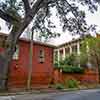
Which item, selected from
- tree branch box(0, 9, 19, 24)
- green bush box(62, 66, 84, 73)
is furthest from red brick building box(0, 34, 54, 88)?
tree branch box(0, 9, 19, 24)

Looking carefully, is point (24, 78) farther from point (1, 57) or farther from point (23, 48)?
point (1, 57)

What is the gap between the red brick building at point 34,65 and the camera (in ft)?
88.0

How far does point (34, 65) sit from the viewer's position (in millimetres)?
29609

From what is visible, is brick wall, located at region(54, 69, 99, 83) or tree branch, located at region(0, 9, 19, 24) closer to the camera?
tree branch, located at region(0, 9, 19, 24)

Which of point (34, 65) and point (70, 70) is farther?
point (70, 70)

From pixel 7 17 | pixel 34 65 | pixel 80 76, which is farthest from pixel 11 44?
pixel 80 76

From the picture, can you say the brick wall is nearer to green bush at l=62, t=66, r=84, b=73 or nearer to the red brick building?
green bush at l=62, t=66, r=84, b=73

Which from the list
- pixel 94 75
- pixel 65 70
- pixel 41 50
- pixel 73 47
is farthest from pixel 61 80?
pixel 73 47

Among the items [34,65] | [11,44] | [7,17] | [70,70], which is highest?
[7,17]

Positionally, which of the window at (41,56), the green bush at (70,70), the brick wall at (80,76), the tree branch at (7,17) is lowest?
the brick wall at (80,76)

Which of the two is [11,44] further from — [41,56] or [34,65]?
[41,56]

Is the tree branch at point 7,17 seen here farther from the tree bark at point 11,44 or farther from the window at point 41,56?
the window at point 41,56

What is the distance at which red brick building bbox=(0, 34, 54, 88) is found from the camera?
26.8m

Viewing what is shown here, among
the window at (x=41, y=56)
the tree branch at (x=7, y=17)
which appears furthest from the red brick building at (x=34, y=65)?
the tree branch at (x=7, y=17)
